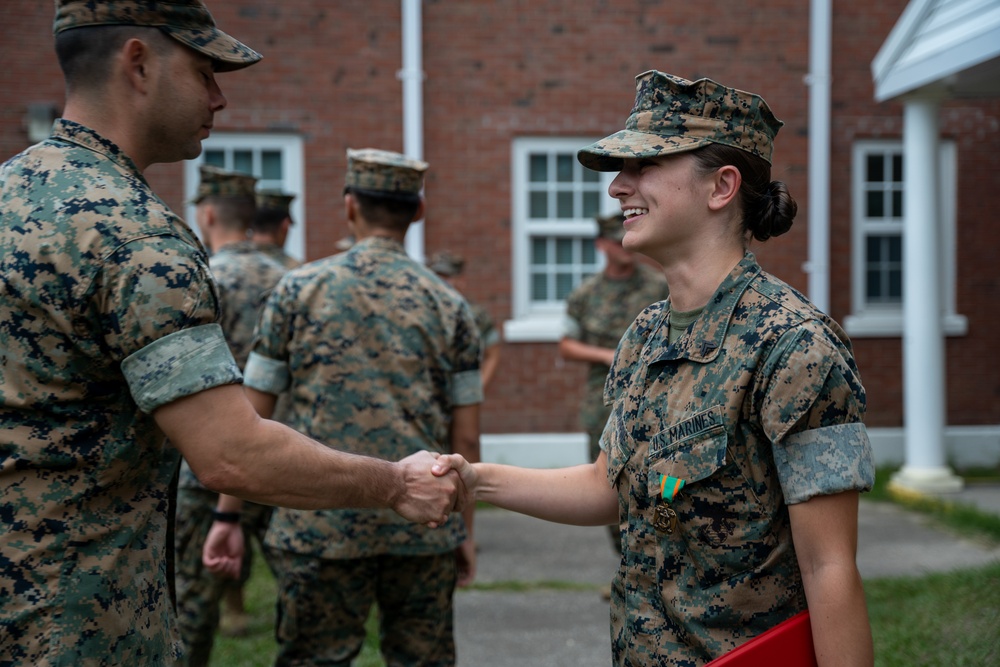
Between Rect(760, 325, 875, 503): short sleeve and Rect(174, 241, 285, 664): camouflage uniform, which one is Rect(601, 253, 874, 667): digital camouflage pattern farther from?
Rect(174, 241, 285, 664): camouflage uniform

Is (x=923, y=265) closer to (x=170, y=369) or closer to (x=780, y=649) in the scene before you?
(x=780, y=649)

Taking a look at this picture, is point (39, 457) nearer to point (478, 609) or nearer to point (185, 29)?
point (185, 29)

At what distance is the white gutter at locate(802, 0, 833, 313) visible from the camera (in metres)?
10.1

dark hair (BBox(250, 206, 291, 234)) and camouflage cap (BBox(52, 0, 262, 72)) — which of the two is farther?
dark hair (BBox(250, 206, 291, 234))

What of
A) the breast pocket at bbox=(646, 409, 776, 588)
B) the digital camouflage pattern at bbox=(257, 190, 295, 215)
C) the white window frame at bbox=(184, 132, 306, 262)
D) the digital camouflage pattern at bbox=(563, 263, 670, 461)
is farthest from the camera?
the white window frame at bbox=(184, 132, 306, 262)

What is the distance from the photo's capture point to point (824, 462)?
1994 mm

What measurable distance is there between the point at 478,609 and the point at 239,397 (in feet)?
14.2

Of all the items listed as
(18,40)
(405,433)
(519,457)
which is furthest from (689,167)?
(18,40)

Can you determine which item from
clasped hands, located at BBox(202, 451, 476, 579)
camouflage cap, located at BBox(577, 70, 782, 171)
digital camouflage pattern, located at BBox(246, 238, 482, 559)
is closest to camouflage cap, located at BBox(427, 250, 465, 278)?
digital camouflage pattern, located at BBox(246, 238, 482, 559)

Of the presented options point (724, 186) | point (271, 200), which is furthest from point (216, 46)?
point (271, 200)

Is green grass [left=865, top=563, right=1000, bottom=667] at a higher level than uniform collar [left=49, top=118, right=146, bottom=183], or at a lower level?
lower

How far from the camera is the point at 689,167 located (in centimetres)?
227

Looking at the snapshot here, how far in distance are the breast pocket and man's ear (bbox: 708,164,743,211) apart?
509mm

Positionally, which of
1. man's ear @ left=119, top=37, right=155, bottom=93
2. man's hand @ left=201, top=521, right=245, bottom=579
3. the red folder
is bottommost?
man's hand @ left=201, top=521, right=245, bottom=579
